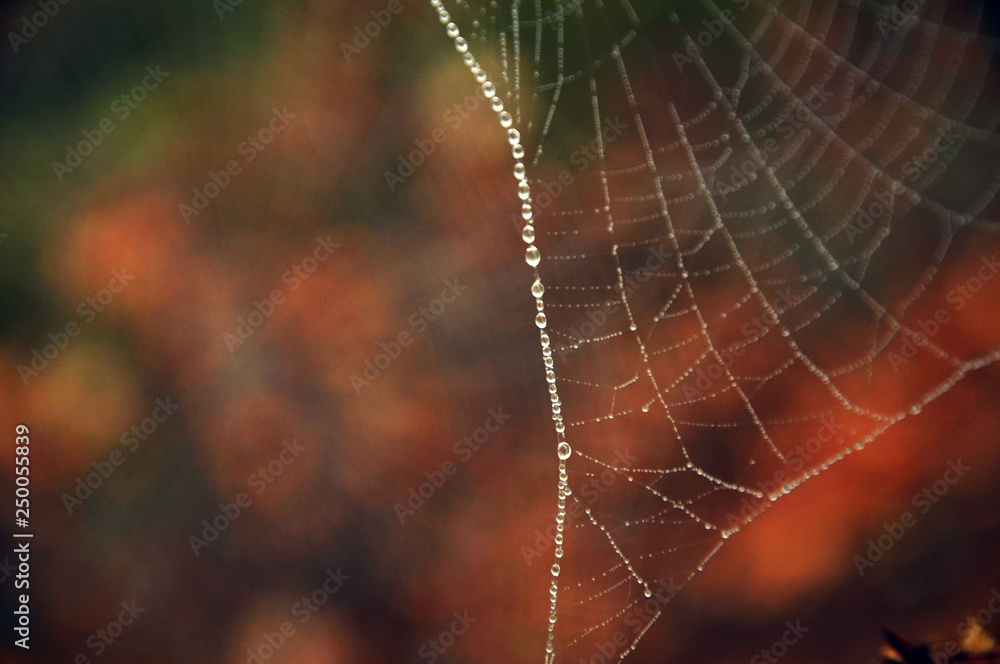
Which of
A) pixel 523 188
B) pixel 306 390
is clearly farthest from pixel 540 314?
pixel 306 390

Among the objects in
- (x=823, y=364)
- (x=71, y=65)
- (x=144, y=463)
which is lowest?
(x=144, y=463)

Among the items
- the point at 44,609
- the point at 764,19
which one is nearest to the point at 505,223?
the point at 764,19

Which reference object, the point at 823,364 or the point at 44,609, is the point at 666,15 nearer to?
the point at 823,364

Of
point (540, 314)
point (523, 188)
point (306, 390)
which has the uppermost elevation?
point (523, 188)

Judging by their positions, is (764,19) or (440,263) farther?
(440,263)

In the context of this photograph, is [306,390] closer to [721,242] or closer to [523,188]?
[523,188]

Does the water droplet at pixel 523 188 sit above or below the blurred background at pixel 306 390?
above
